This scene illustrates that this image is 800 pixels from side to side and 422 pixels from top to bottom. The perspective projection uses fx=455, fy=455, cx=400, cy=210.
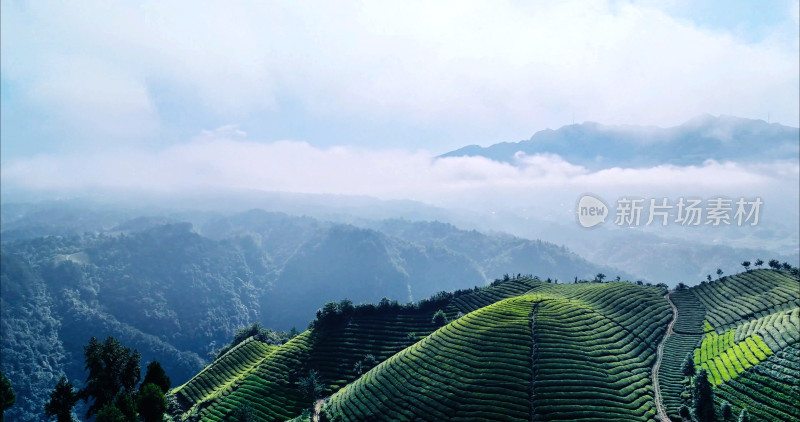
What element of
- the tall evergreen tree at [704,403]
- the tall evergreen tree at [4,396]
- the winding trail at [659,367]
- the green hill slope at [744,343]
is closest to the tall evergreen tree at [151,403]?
the tall evergreen tree at [4,396]

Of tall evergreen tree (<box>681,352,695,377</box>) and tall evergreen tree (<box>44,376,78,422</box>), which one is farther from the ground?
tall evergreen tree (<box>681,352,695,377</box>)

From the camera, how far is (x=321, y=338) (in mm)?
119875

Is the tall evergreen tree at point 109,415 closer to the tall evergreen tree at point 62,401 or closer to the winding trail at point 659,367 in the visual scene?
the tall evergreen tree at point 62,401

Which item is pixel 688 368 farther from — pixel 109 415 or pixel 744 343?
pixel 109 415

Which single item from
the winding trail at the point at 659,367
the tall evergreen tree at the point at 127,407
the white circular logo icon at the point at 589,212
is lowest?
the winding trail at the point at 659,367

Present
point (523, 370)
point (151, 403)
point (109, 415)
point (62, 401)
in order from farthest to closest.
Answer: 1. point (523, 370)
2. point (62, 401)
3. point (151, 403)
4. point (109, 415)

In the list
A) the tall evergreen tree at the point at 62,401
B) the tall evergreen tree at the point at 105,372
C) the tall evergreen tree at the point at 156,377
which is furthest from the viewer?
the tall evergreen tree at the point at 156,377

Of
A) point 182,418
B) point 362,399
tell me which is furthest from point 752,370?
point 182,418

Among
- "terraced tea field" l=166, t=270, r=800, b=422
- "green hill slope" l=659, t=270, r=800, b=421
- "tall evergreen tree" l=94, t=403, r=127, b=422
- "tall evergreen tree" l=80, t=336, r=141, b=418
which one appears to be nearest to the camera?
"tall evergreen tree" l=94, t=403, r=127, b=422

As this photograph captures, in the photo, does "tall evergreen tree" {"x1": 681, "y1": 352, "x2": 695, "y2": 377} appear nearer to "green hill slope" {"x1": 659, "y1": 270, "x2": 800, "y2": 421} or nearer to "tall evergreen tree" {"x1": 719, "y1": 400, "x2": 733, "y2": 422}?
"green hill slope" {"x1": 659, "y1": 270, "x2": 800, "y2": 421}

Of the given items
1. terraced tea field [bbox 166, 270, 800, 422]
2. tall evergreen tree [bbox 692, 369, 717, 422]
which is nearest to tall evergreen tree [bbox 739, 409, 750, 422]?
terraced tea field [bbox 166, 270, 800, 422]

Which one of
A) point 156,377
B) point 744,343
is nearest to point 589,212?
point 744,343

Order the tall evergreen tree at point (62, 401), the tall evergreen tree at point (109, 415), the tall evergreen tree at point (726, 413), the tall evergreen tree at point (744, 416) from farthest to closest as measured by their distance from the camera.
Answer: the tall evergreen tree at point (62, 401) → the tall evergreen tree at point (726, 413) → the tall evergreen tree at point (744, 416) → the tall evergreen tree at point (109, 415)

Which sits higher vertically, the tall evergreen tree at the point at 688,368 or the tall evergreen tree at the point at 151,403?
the tall evergreen tree at the point at 688,368
